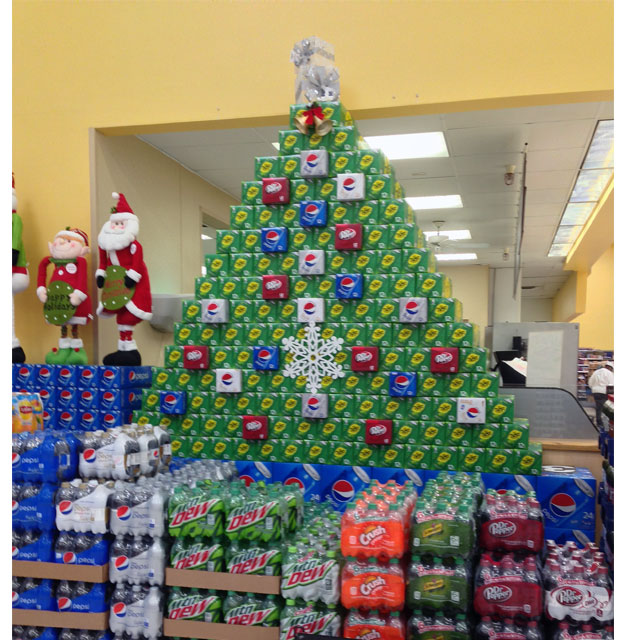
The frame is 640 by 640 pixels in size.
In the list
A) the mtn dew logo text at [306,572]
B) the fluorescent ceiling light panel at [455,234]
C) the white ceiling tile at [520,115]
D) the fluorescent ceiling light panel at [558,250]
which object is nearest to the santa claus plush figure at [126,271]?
the mtn dew logo text at [306,572]

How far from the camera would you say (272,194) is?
177 inches

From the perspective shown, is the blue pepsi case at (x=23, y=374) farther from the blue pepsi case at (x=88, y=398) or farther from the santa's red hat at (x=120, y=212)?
the santa's red hat at (x=120, y=212)

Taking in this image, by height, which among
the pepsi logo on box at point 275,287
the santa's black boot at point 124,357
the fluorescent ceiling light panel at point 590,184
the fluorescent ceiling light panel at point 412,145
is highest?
the fluorescent ceiling light panel at point 412,145

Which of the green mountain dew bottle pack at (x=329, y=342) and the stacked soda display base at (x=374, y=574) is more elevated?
the green mountain dew bottle pack at (x=329, y=342)

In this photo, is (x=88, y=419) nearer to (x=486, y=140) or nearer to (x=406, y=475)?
(x=406, y=475)

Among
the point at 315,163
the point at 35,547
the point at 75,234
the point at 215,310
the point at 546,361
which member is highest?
the point at 315,163

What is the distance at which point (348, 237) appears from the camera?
4309 mm

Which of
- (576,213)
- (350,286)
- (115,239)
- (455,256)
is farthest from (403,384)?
(455,256)

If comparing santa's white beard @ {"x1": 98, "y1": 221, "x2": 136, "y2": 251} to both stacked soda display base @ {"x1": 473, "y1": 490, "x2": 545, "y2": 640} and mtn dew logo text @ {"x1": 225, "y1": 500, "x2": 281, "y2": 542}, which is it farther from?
stacked soda display base @ {"x1": 473, "y1": 490, "x2": 545, "y2": 640}

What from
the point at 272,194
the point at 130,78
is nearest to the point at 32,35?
the point at 130,78

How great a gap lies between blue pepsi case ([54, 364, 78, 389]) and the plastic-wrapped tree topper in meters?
2.86

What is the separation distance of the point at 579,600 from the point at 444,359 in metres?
2.01

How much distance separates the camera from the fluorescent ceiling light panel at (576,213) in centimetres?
930

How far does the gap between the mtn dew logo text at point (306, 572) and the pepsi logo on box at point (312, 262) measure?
7.33ft
